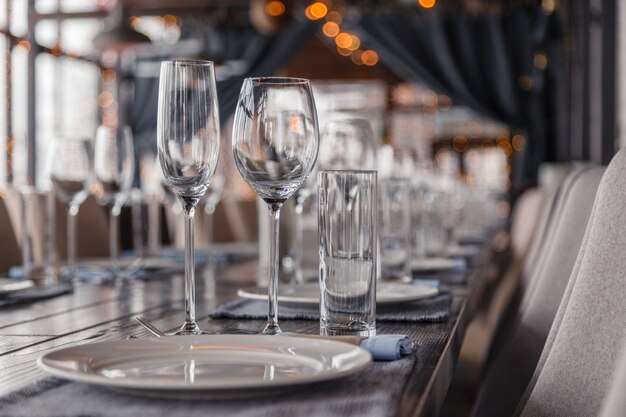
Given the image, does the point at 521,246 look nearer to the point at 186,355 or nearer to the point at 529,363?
the point at 529,363

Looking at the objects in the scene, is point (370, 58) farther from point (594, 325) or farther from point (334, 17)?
point (594, 325)

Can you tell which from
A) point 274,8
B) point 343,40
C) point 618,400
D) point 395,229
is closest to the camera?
point 618,400

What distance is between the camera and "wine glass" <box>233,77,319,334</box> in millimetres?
950

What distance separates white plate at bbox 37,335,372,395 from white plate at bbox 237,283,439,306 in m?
0.38

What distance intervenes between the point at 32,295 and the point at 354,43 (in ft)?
30.3

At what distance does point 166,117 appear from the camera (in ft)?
3.14

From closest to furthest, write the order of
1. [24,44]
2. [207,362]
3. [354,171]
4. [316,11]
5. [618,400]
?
[618,400] → [207,362] → [354,171] → [24,44] → [316,11]

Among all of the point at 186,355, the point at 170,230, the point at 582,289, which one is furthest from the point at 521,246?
the point at 186,355

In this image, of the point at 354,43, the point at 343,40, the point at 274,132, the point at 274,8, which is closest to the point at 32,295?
the point at 274,132

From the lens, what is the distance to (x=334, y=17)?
30.0 ft

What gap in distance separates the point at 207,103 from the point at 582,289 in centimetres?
45

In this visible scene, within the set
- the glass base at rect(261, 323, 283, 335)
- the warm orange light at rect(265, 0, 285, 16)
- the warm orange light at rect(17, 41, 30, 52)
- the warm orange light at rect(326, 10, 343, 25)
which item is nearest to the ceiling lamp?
the warm orange light at rect(265, 0, 285, 16)

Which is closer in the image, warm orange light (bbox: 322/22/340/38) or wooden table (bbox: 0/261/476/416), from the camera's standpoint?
wooden table (bbox: 0/261/476/416)

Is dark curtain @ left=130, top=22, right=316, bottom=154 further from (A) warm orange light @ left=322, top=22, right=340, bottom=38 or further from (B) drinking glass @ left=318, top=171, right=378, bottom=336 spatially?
(B) drinking glass @ left=318, top=171, right=378, bottom=336
